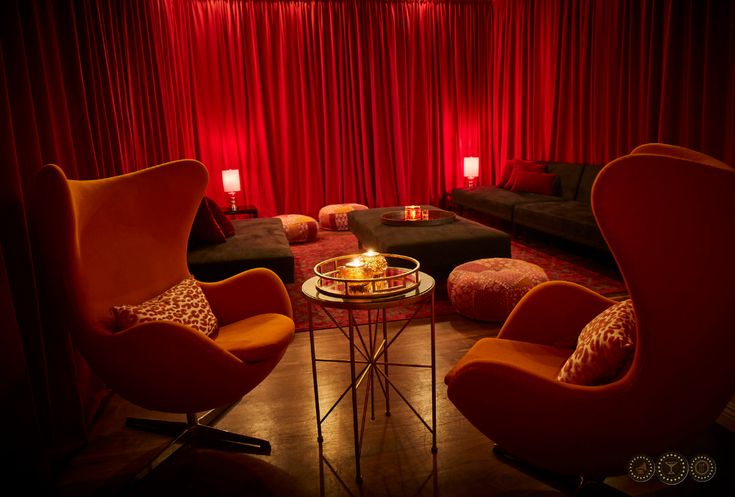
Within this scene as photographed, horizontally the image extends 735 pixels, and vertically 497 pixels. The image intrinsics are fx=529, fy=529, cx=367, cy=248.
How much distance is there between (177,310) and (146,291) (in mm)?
206

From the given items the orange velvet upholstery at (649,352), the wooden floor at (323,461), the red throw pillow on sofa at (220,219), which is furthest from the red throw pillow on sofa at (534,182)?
the orange velvet upholstery at (649,352)

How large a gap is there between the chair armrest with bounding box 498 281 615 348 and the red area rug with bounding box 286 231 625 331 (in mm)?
1296

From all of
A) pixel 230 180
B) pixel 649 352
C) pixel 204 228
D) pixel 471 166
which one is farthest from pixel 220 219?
pixel 471 166

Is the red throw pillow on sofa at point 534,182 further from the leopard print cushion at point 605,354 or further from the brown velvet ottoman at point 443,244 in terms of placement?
the leopard print cushion at point 605,354

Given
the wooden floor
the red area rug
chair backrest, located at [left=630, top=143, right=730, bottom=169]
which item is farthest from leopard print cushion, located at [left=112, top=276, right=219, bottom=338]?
chair backrest, located at [left=630, top=143, right=730, bottom=169]

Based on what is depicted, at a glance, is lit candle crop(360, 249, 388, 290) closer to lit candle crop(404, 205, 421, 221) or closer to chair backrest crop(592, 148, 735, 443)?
chair backrest crop(592, 148, 735, 443)

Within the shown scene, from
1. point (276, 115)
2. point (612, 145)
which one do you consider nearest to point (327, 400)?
point (612, 145)

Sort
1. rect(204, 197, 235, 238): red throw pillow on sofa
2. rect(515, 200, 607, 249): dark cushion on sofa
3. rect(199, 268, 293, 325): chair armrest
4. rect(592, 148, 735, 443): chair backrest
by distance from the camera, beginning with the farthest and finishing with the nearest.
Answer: rect(515, 200, 607, 249): dark cushion on sofa
rect(204, 197, 235, 238): red throw pillow on sofa
rect(199, 268, 293, 325): chair armrest
rect(592, 148, 735, 443): chair backrest

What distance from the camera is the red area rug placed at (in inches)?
125

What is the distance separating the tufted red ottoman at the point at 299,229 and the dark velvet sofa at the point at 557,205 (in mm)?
1899

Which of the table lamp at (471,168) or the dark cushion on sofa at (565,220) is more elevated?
the table lamp at (471,168)

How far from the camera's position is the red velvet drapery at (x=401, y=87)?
3.93m

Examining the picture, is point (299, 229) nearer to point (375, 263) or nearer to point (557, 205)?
point (557, 205)

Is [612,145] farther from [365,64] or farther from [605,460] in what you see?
[605,460]
